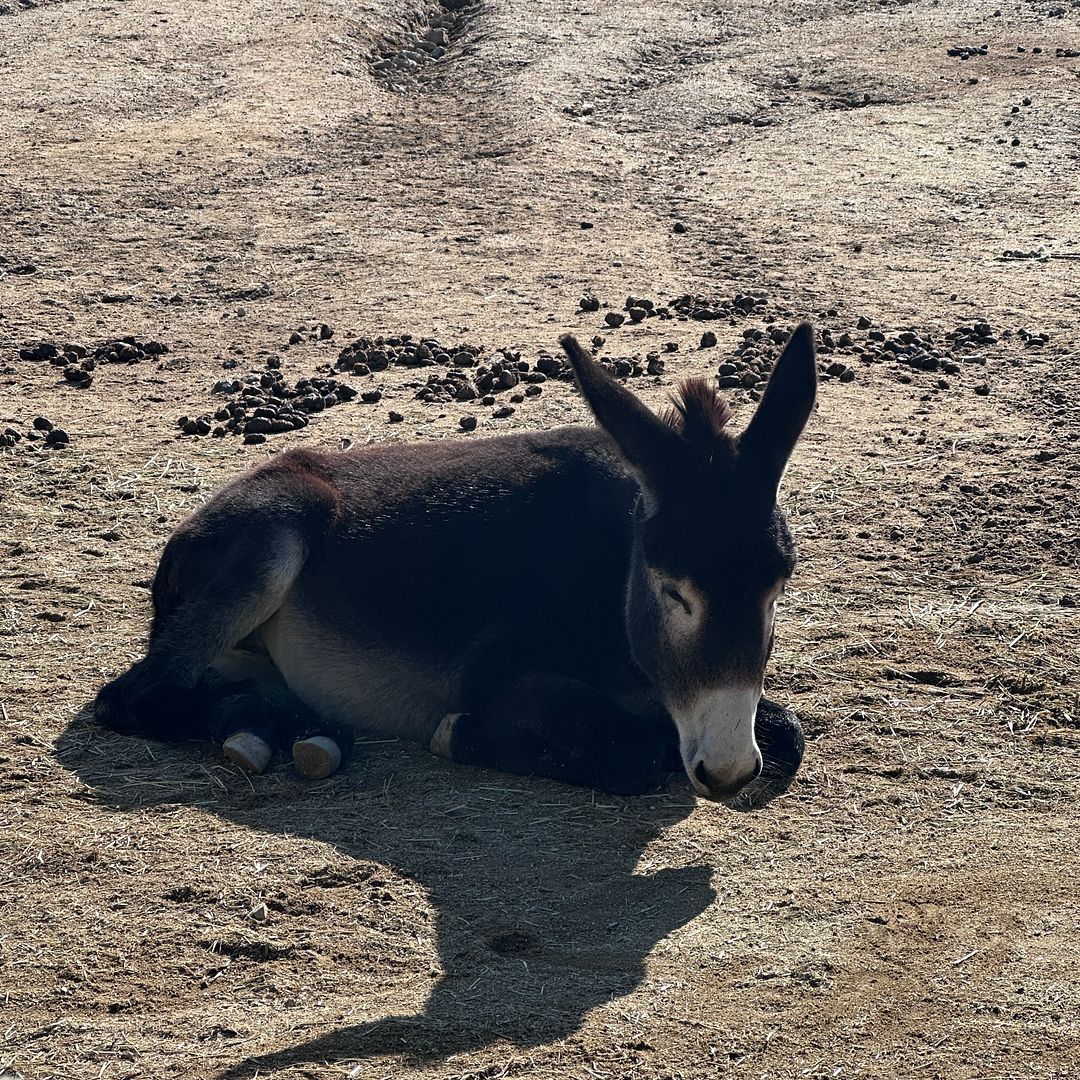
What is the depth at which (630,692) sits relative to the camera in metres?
5.41

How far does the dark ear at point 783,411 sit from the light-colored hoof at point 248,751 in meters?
2.01

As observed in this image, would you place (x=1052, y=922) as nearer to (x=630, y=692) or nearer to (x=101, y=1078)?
(x=630, y=692)

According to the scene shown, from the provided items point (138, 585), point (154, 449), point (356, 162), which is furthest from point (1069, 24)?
point (138, 585)

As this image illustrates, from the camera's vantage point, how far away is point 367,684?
220 inches

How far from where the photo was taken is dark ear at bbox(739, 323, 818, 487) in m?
5.00

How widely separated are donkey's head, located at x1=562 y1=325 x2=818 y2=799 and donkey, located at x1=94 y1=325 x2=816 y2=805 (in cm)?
1

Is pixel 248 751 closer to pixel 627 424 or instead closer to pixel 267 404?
pixel 627 424

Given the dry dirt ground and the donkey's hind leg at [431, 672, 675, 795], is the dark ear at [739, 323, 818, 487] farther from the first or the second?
the dry dirt ground

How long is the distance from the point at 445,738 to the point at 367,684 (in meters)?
0.43

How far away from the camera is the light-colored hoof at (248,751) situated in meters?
5.18

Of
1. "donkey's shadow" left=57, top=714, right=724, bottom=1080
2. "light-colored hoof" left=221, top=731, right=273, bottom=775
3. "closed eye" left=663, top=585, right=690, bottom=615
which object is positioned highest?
"closed eye" left=663, top=585, right=690, bottom=615

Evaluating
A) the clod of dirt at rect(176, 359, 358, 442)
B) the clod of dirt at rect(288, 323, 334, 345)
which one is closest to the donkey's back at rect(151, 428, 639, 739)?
the clod of dirt at rect(176, 359, 358, 442)

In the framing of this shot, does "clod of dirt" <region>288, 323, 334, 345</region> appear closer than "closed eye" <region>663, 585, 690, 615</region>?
No

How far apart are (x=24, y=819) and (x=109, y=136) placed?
1087 cm
